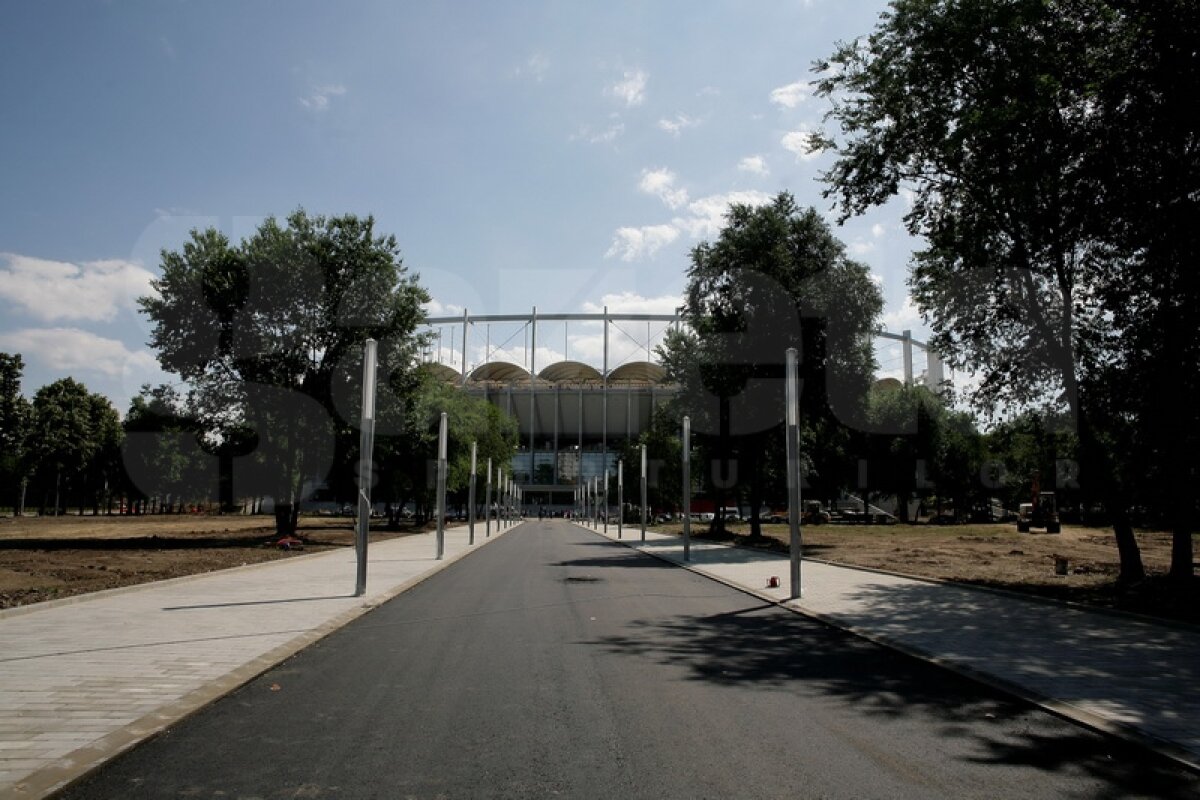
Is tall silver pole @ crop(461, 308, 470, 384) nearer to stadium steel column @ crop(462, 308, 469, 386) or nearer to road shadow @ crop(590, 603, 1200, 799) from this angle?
stadium steel column @ crop(462, 308, 469, 386)

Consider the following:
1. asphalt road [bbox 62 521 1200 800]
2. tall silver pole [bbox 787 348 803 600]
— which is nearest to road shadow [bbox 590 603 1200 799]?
asphalt road [bbox 62 521 1200 800]

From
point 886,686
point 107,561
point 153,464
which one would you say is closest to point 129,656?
point 886,686

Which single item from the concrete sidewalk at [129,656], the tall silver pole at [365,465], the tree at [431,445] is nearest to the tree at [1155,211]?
the tall silver pole at [365,465]

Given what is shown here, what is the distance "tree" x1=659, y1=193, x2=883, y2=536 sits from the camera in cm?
3394

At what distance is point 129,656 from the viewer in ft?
26.2

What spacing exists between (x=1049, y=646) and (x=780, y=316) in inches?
1012

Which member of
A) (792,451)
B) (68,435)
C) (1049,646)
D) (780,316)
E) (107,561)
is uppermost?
(780,316)

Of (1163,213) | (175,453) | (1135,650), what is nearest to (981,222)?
(1163,213)

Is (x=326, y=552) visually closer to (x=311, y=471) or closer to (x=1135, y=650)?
(x=311, y=471)

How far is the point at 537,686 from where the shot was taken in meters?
7.00

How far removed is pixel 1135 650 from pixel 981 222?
37.1ft

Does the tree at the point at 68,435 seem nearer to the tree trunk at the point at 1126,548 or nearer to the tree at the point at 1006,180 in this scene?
the tree at the point at 1006,180

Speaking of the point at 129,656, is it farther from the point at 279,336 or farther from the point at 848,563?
the point at 279,336

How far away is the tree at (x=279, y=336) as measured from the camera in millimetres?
32438
